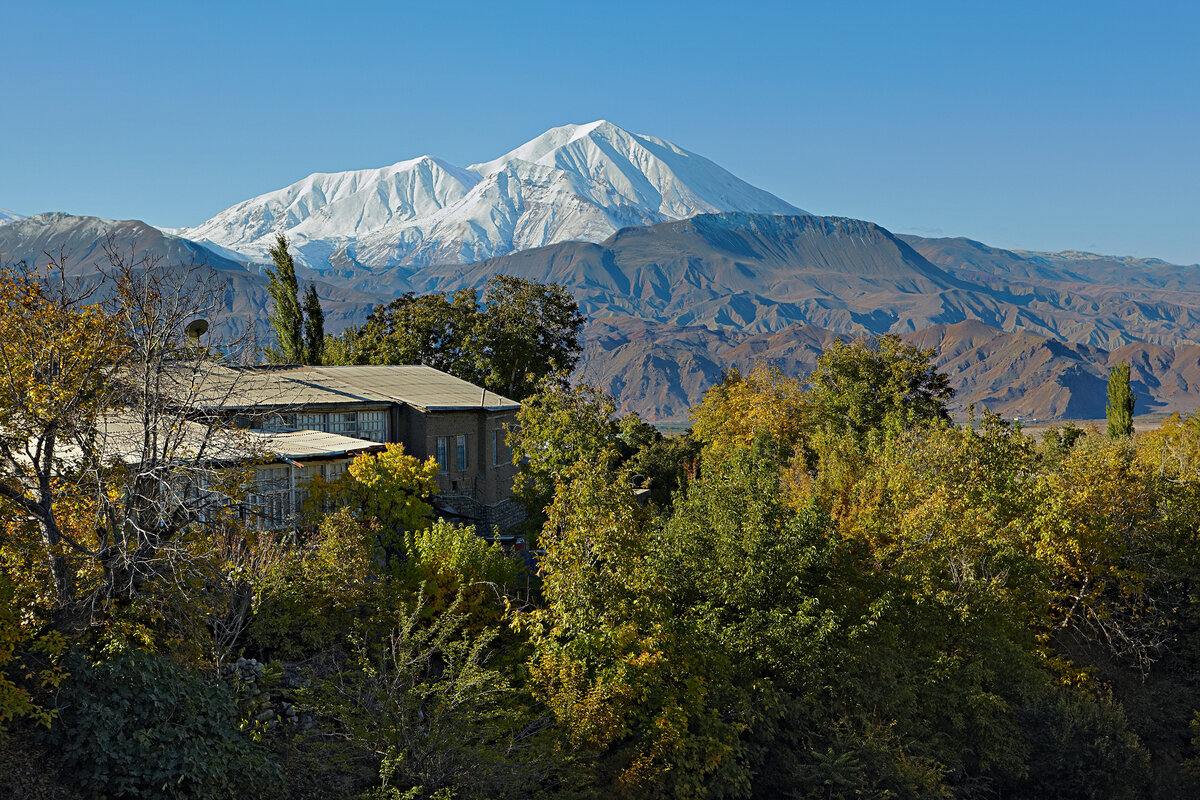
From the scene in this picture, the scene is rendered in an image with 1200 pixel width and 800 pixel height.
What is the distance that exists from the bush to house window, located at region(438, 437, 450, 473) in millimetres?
25211

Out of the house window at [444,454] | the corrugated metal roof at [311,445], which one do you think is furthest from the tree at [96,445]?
the house window at [444,454]

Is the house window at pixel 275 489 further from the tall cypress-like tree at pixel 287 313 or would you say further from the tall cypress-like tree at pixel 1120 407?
the tall cypress-like tree at pixel 1120 407

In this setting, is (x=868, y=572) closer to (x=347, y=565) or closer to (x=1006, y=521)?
(x=1006, y=521)

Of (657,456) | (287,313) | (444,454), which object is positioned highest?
(287,313)

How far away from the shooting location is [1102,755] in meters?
22.6

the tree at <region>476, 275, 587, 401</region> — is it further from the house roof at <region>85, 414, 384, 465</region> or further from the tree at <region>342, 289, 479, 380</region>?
the house roof at <region>85, 414, 384, 465</region>

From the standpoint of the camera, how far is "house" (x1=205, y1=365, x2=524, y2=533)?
35922 millimetres

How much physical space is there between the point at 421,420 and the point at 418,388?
381 cm

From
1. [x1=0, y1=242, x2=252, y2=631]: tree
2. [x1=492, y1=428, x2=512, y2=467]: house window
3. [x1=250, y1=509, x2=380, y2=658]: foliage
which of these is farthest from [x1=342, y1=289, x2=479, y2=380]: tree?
[x1=0, y1=242, x2=252, y2=631]: tree

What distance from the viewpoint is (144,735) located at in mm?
14188

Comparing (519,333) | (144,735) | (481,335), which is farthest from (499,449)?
(144,735)

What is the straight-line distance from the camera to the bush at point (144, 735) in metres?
14.0

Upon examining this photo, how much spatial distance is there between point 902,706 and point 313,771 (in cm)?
1185

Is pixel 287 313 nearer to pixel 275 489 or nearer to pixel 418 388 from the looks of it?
pixel 418 388
